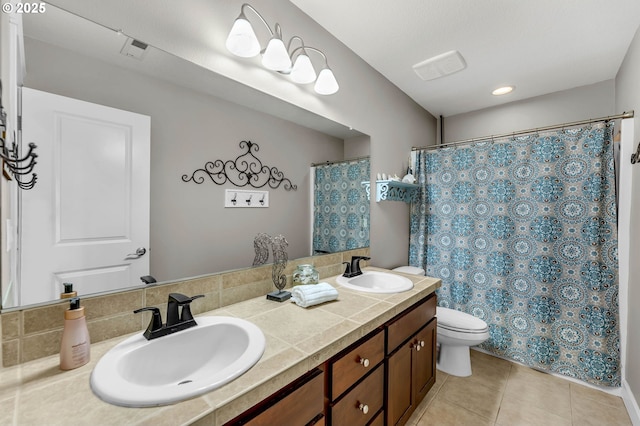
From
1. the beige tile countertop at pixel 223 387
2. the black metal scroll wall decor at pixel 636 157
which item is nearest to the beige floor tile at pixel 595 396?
the black metal scroll wall decor at pixel 636 157

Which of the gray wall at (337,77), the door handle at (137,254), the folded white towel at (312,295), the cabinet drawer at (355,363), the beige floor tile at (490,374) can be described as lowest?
the beige floor tile at (490,374)

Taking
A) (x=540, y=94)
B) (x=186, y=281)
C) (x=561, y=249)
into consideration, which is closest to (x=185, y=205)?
(x=186, y=281)

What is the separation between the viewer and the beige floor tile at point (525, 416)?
162 cm

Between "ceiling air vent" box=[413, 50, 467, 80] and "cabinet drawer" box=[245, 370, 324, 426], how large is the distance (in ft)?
7.28

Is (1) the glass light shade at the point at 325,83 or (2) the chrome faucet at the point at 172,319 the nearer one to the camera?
(2) the chrome faucet at the point at 172,319

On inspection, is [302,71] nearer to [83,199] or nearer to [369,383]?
[83,199]

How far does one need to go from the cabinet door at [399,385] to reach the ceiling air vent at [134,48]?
5.42ft

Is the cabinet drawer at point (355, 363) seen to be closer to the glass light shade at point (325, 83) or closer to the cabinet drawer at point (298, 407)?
the cabinet drawer at point (298, 407)

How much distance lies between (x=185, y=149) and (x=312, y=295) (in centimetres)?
83

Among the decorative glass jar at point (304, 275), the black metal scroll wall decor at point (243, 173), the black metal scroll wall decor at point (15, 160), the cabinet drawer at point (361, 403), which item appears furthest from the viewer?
the decorative glass jar at point (304, 275)

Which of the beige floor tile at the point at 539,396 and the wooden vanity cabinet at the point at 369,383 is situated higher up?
the wooden vanity cabinet at the point at 369,383

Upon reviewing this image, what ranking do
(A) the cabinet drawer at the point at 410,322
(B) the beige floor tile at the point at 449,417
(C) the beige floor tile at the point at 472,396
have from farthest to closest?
(C) the beige floor tile at the point at 472,396 → (B) the beige floor tile at the point at 449,417 → (A) the cabinet drawer at the point at 410,322

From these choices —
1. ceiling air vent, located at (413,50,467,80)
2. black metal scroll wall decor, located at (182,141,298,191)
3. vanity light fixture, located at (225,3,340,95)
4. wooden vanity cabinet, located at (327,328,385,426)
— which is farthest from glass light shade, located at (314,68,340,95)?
wooden vanity cabinet, located at (327,328,385,426)

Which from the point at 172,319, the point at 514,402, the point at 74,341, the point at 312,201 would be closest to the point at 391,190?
the point at 312,201
